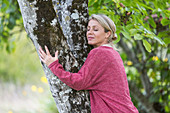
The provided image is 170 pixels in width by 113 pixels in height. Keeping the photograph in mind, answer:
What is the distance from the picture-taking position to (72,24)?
1.62 meters

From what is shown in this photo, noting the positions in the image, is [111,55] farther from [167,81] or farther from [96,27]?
[167,81]

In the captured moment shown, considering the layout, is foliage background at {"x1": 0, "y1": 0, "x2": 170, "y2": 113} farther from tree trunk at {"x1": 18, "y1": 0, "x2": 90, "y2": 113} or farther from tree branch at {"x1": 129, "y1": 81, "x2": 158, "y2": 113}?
tree trunk at {"x1": 18, "y1": 0, "x2": 90, "y2": 113}

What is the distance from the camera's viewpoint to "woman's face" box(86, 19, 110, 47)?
1.63 m

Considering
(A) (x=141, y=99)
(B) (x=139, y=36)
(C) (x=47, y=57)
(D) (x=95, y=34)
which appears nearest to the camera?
(C) (x=47, y=57)

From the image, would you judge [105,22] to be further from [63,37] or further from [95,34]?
[63,37]

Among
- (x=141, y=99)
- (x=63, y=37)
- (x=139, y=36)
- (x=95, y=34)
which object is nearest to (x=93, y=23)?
(x=95, y=34)

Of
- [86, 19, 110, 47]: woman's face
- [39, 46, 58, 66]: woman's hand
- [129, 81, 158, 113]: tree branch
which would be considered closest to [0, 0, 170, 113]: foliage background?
[129, 81, 158, 113]: tree branch

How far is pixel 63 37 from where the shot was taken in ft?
4.89

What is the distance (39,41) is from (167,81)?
106 inches

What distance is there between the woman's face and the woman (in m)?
0.13

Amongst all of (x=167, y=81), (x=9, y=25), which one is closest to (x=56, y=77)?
(x=9, y=25)

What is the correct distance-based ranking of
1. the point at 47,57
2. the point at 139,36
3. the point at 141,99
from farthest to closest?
1. the point at 141,99
2. the point at 139,36
3. the point at 47,57

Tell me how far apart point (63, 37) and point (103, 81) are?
0.43 m

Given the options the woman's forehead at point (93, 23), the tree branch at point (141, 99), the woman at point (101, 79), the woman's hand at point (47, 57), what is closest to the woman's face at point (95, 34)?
the woman's forehead at point (93, 23)
